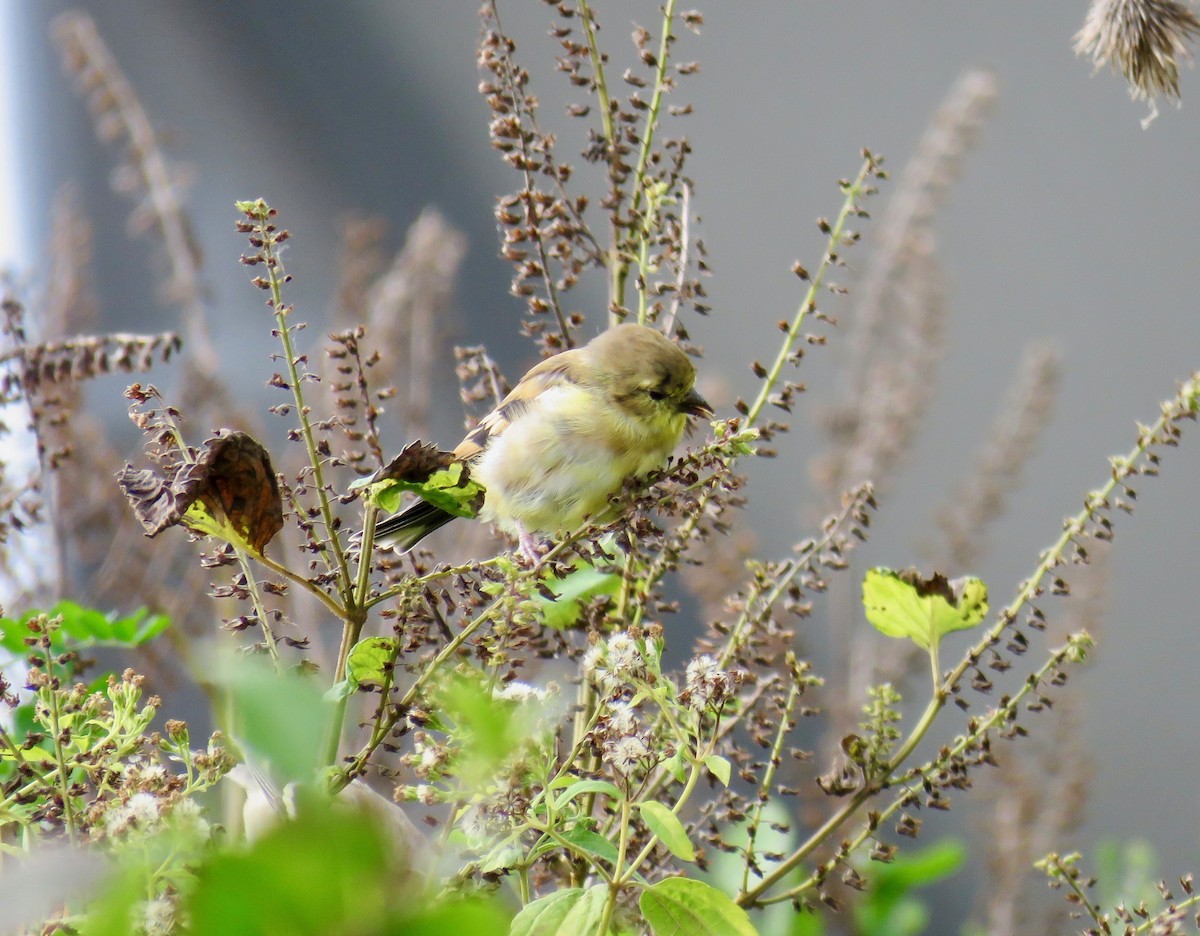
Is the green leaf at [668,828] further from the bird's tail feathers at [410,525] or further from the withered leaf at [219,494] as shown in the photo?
the bird's tail feathers at [410,525]

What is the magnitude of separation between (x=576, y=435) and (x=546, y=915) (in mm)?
399

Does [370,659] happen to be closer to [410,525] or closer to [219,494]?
[219,494]

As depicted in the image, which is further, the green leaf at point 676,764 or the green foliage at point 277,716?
the green leaf at point 676,764

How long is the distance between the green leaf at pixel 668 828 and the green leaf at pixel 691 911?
0.04 ft

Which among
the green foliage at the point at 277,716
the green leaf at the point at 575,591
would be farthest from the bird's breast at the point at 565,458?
the green foliage at the point at 277,716

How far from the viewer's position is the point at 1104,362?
1776 mm

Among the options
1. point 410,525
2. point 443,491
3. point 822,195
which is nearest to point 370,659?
point 443,491

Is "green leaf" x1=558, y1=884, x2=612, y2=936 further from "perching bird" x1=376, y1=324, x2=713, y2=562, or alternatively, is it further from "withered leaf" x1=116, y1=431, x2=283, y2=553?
"perching bird" x1=376, y1=324, x2=713, y2=562

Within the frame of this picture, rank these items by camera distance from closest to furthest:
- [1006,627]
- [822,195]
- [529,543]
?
[1006,627], [529,543], [822,195]

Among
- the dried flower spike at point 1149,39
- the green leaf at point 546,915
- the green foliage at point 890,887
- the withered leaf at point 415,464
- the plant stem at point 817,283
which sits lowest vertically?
the green foliage at point 890,887

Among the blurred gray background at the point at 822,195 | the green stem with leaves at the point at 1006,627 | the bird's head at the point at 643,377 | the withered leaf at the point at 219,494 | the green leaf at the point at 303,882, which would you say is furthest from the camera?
the blurred gray background at the point at 822,195

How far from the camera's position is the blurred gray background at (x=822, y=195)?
1747 millimetres

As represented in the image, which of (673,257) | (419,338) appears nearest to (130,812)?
(673,257)

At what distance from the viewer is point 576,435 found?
70 cm
